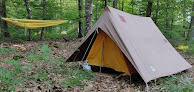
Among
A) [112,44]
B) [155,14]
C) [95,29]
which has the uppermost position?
[155,14]

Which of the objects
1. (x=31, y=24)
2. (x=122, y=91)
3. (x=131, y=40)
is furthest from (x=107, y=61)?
(x=31, y=24)

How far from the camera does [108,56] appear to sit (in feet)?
13.3

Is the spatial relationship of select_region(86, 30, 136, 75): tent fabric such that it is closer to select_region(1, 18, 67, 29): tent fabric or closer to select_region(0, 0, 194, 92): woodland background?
select_region(0, 0, 194, 92): woodland background

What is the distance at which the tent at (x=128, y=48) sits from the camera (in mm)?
3273

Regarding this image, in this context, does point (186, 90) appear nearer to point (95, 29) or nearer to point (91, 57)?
point (95, 29)

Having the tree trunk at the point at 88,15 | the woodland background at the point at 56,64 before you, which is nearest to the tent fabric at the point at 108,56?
the woodland background at the point at 56,64

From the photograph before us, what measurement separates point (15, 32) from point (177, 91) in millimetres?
7815

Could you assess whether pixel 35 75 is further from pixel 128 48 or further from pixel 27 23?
pixel 27 23

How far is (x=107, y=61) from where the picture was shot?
4.08 meters

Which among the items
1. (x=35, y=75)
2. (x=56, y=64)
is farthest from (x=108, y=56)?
(x=35, y=75)

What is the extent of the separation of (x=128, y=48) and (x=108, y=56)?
0.94m

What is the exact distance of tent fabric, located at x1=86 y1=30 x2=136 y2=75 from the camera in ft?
11.9

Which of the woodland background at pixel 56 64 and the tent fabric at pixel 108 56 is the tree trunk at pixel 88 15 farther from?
the tent fabric at pixel 108 56

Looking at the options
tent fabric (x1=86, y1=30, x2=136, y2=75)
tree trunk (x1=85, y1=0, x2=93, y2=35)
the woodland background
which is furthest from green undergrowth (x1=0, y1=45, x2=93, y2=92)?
tree trunk (x1=85, y1=0, x2=93, y2=35)
